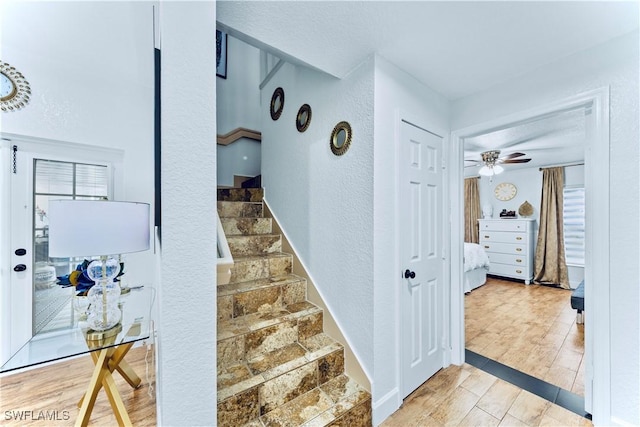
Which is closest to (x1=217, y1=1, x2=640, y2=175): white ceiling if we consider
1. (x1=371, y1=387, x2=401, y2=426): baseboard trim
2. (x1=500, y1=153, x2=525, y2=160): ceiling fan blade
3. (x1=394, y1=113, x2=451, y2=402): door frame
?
(x1=394, y1=113, x2=451, y2=402): door frame

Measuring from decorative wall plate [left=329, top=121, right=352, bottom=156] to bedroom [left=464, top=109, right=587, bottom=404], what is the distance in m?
1.27

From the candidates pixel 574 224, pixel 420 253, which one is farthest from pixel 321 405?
pixel 574 224

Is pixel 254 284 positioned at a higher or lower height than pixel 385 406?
higher

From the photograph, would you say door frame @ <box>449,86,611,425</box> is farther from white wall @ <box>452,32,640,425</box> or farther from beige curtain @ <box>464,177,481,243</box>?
beige curtain @ <box>464,177,481,243</box>

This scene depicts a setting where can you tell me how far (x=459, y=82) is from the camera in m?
1.96

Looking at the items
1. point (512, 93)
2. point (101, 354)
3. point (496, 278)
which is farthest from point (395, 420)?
point (496, 278)

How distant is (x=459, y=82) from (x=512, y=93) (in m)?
0.38

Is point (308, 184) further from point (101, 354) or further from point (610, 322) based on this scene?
point (610, 322)

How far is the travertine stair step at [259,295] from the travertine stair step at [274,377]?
1.05ft

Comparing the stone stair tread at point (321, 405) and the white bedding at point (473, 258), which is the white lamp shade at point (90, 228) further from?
the white bedding at point (473, 258)

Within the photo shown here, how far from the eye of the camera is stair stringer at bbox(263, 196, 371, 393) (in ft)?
5.40

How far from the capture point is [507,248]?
17.2 feet

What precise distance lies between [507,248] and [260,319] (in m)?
5.50

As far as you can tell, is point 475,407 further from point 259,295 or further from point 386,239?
point 259,295
